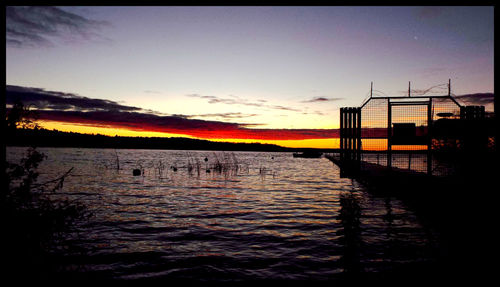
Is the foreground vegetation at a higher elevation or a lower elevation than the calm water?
higher

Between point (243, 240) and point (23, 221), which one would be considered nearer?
point (23, 221)

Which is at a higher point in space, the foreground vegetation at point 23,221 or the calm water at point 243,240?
the foreground vegetation at point 23,221

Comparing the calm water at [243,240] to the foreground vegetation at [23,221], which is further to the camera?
the calm water at [243,240]

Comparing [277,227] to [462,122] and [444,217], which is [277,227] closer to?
[444,217]

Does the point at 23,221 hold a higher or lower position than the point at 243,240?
higher

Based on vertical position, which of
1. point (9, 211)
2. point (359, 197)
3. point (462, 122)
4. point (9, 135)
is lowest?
point (359, 197)

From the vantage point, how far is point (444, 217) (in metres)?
11.8

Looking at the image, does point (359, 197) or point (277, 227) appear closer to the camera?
point (277, 227)

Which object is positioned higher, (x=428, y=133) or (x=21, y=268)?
(x=428, y=133)

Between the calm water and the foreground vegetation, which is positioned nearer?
the foreground vegetation

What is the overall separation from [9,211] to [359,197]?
63.4 feet
